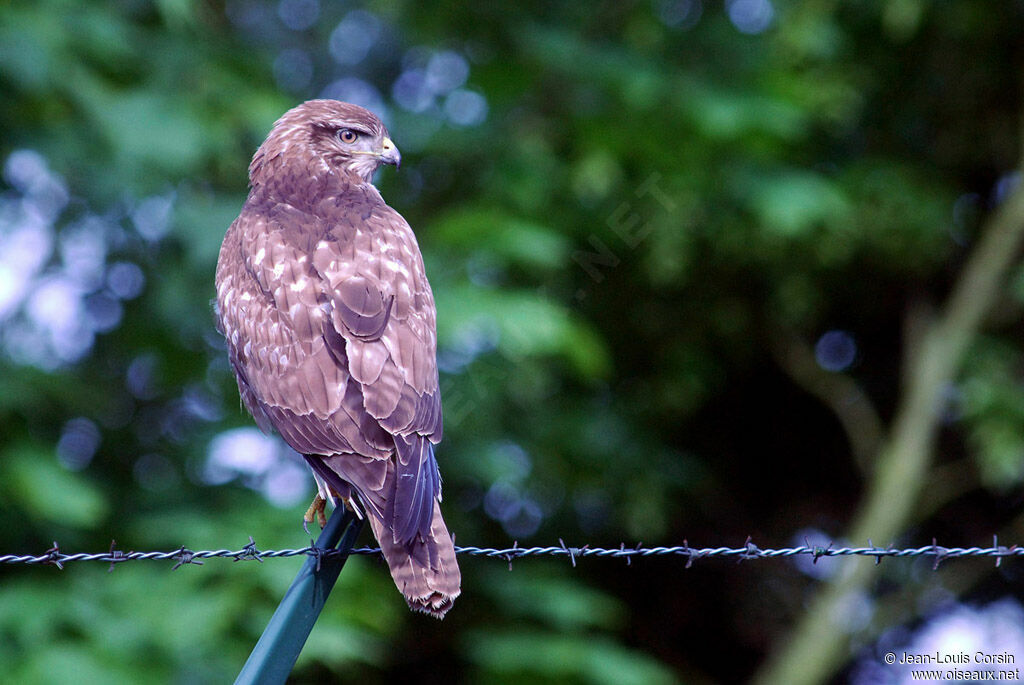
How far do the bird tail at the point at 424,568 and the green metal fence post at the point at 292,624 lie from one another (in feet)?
0.48

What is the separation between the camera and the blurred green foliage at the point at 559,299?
527 cm

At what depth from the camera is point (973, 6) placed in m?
7.25

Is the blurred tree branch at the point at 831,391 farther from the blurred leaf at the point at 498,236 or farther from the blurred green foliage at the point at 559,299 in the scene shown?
the blurred leaf at the point at 498,236

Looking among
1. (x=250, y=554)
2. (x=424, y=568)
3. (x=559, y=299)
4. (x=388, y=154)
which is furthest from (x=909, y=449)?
(x=250, y=554)

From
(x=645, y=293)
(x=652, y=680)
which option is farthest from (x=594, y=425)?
(x=652, y=680)

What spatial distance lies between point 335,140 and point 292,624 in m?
2.05

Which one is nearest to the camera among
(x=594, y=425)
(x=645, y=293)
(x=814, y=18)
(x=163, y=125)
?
(x=163, y=125)

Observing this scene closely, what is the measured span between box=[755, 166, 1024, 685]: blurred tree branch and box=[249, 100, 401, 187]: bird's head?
180 inches

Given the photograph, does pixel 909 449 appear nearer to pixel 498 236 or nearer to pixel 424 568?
pixel 498 236

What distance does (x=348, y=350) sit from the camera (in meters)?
2.99

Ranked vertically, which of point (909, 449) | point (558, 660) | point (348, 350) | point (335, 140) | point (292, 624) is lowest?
point (292, 624)

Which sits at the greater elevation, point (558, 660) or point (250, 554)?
point (558, 660)

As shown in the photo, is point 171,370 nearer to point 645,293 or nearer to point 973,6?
point 645,293

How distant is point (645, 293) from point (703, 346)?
0.58m
